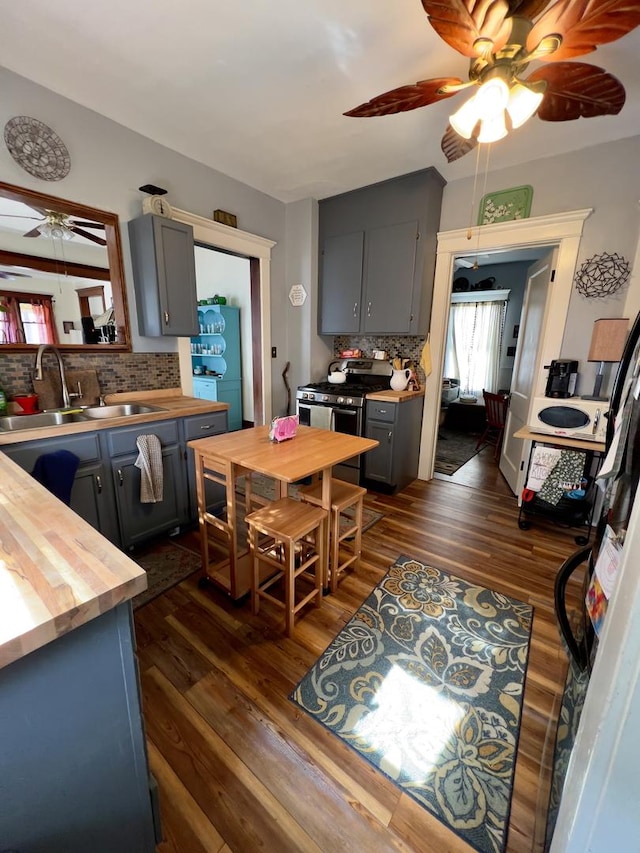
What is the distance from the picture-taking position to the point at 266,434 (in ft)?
6.63

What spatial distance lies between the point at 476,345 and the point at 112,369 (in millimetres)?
5266

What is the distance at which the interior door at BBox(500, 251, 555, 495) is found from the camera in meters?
2.91

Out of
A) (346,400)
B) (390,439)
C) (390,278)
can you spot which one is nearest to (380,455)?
(390,439)

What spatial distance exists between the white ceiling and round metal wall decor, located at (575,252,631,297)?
0.79 metres

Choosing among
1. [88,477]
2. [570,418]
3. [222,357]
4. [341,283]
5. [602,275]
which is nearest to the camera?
[88,477]

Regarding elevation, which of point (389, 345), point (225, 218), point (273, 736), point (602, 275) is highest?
point (225, 218)

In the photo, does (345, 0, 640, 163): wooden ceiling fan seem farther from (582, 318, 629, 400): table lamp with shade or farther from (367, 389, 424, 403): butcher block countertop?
(367, 389, 424, 403): butcher block countertop

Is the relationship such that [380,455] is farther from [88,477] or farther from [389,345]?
[88,477]

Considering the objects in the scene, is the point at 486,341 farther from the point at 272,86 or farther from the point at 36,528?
the point at 36,528

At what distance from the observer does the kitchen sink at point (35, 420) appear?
6.37ft

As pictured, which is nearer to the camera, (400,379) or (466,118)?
(466,118)

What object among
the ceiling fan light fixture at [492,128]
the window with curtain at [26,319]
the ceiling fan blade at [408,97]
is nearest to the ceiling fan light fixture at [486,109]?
the ceiling fan light fixture at [492,128]

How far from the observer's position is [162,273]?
2.38m

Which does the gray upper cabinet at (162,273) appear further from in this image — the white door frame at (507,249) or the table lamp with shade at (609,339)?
the table lamp with shade at (609,339)
